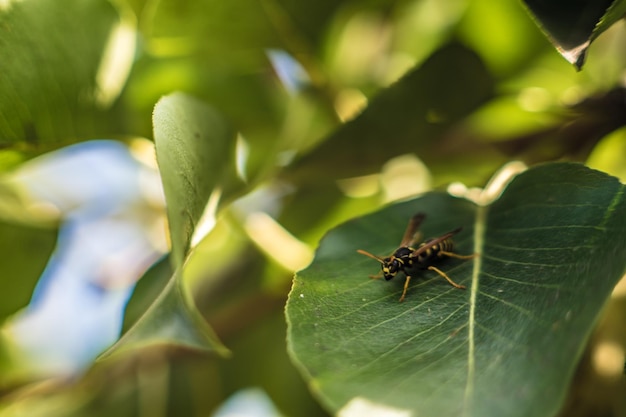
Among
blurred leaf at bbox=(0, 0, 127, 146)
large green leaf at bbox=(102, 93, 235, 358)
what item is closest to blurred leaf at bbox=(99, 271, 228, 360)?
large green leaf at bbox=(102, 93, 235, 358)

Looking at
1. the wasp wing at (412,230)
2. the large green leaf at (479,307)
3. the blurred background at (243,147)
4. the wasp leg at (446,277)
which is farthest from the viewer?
the blurred background at (243,147)

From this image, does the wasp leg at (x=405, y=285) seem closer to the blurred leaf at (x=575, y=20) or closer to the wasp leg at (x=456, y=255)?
the wasp leg at (x=456, y=255)

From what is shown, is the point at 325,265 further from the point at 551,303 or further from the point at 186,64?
the point at 186,64

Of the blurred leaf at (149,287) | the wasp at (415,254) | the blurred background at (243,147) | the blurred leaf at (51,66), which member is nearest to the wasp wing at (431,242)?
the wasp at (415,254)

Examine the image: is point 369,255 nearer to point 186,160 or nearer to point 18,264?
point 186,160

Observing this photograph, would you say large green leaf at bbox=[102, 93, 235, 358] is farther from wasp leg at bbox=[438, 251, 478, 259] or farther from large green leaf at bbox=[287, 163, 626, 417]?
wasp leg at bbox=[438, 251, 478, 259]

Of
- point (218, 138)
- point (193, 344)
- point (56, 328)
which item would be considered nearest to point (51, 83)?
point (218, 138)

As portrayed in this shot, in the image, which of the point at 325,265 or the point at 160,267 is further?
the point at 160,267
